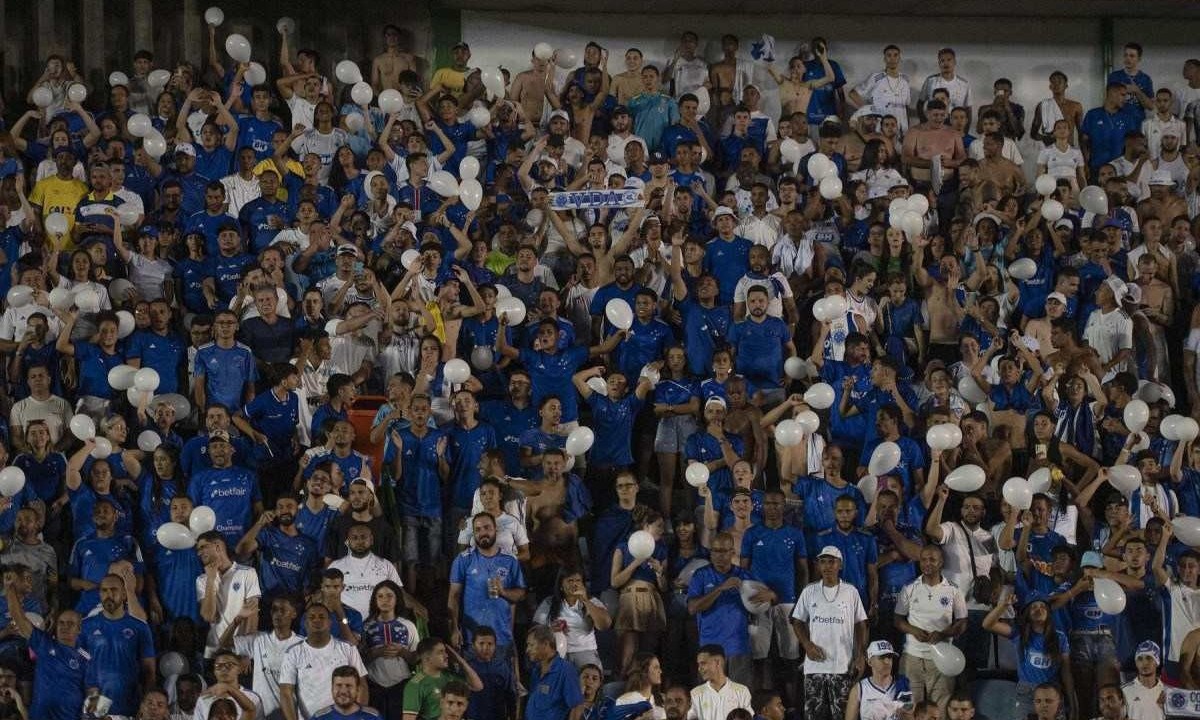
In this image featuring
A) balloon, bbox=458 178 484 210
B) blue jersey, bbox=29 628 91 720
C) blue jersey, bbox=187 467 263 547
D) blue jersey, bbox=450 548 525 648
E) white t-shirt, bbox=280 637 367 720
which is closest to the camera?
white t-shirt, bbox=280 637 367 720

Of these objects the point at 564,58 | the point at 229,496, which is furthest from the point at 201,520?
the point at 564,58

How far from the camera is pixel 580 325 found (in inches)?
607

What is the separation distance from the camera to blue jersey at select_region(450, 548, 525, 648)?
490 inches

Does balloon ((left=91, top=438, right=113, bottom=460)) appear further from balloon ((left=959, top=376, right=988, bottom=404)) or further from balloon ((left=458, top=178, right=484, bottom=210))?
balloon ((left=959, top=376, right=988, bottom=404))

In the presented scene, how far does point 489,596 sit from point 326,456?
152cm

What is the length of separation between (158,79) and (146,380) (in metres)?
4.60

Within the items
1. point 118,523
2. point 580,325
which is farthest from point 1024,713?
point 118,523

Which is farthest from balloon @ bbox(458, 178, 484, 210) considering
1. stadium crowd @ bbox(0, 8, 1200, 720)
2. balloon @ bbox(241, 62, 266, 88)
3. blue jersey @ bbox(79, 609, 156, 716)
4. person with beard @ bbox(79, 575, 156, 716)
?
blue jersey @ bbox(79, 609, 156, 716)

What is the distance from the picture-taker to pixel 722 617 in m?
12.5

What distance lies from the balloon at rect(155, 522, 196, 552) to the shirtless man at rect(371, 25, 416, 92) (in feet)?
21.7

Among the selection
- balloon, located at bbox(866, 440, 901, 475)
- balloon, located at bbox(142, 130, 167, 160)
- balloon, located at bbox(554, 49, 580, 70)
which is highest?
balloon, located at bbox(554, 49, 580, 70)

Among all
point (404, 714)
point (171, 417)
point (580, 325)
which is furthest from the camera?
point (580, 325)

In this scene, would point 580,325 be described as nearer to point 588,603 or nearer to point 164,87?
point 588,603

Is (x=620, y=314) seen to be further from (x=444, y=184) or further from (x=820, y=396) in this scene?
(x=444, y=184)
